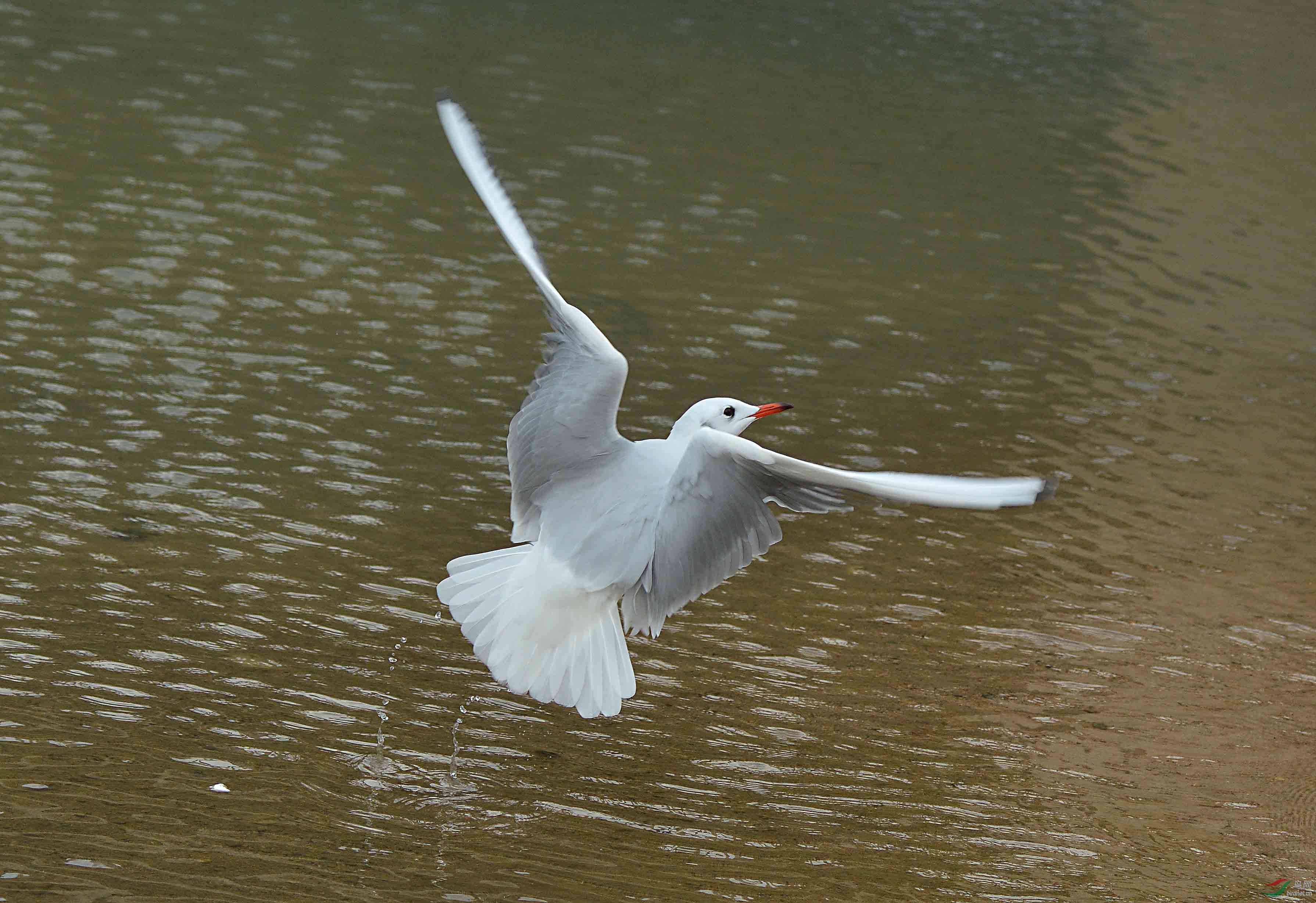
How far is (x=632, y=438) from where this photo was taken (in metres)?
9.14

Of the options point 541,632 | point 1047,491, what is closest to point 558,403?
point 541,632

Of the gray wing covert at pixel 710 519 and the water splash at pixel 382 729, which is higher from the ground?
the gray wing covert at pixel 710 519

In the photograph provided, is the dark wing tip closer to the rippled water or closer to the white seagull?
the white seagull

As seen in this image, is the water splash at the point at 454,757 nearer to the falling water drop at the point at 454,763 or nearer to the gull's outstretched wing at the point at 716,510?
the falling water drop at the point at 454,763

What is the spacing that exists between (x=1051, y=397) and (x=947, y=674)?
443 centimetres

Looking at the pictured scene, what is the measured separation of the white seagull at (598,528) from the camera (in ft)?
18.1

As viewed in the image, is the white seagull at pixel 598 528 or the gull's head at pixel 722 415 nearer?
the white seagull at pixel 598 528

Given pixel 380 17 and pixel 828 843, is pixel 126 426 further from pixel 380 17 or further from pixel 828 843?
pixel 380 17

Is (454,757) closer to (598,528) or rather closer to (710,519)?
(598,528)

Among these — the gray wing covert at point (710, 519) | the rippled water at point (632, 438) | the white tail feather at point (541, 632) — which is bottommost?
the rippled water at point (632, 438)

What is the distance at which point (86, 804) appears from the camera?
521 cm

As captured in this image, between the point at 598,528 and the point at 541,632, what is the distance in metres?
0.44

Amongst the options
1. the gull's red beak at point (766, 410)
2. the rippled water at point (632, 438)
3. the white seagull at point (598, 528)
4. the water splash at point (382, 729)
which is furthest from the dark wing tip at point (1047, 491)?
the water splash at point (382, 729)

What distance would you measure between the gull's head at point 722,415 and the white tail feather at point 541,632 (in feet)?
2.44
